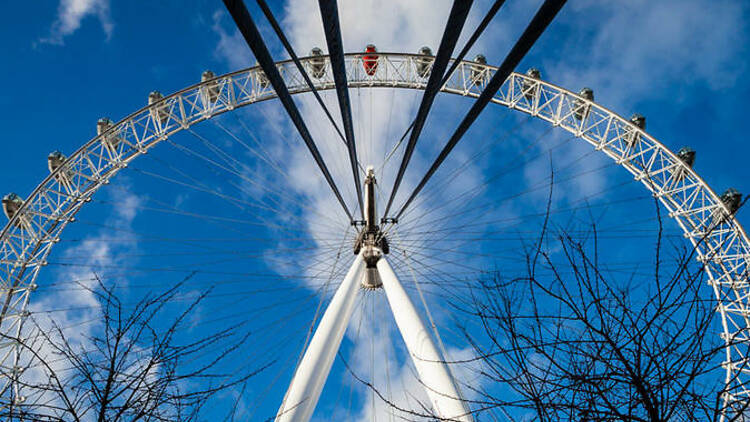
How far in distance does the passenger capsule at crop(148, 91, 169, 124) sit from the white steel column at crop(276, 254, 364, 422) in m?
11.4

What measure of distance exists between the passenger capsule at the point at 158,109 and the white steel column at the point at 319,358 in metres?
11.4

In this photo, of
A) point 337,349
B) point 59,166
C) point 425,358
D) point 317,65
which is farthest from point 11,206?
point 425,358

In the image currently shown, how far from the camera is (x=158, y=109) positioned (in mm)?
17172

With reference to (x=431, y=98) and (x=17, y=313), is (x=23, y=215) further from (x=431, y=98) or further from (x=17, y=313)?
(x=431, y=98)

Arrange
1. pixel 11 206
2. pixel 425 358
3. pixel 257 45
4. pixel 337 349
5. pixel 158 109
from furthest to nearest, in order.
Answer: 1. pixel 158 109
2. pixel 11 206
3. pixel 337 349
4. pixel 425 358
5. pixel 257 45

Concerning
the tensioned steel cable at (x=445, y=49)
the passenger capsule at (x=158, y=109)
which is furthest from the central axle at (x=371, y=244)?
the passenger capsule at (x=158, y=109)

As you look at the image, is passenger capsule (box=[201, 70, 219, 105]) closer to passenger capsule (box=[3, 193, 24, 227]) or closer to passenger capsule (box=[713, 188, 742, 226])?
passenger capsule (box=[3, 193, 24, 227])

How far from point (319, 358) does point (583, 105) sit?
48.9 ft

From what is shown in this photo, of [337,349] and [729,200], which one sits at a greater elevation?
[729,200]

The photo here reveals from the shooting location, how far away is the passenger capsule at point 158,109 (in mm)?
17141

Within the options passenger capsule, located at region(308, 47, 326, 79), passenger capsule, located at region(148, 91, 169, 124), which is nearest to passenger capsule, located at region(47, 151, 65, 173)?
passenger capsule, located at region(148, 91, 169, 124)

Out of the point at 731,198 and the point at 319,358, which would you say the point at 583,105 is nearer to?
the point at 731,198

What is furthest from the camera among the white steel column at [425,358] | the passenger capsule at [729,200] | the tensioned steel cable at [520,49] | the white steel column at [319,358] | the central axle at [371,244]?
the passenger capsule at [729,200]

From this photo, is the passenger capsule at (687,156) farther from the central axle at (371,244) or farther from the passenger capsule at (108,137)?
the passenger capsule at (108,137)
